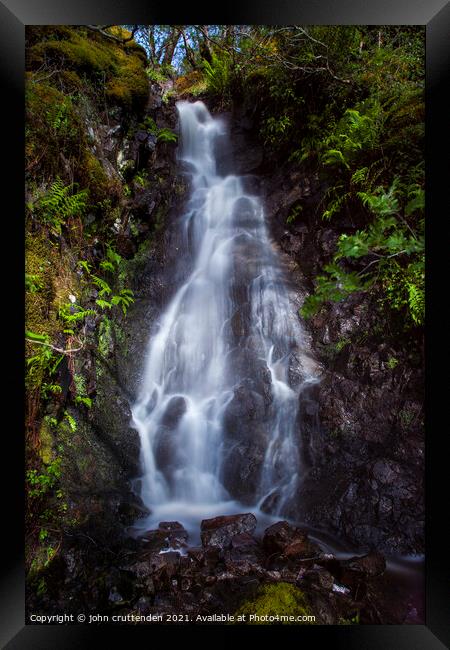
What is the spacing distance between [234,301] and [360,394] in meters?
1.83

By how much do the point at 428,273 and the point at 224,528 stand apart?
2.76 meters

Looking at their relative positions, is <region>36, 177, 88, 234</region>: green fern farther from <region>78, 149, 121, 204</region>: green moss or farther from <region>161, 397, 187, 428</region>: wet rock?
<region>161, 397, 187, 428</region>: wet rock

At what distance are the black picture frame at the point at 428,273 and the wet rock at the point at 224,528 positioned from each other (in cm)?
64

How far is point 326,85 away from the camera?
3.36 meters

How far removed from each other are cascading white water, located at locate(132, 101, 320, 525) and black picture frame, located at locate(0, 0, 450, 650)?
1111 millimetres

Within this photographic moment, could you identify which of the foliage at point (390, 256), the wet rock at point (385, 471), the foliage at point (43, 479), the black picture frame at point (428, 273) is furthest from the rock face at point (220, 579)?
the foliage at point (390, 256)

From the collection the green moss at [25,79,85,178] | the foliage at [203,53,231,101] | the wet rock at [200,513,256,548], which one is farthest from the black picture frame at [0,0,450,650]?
the foliage at [203,53,231,101]

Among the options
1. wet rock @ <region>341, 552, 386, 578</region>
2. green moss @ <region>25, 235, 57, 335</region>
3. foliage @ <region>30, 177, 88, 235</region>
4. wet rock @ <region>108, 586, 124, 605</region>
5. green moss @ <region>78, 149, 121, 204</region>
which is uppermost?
green moss @ <region>78, 149, 121, 204</region>

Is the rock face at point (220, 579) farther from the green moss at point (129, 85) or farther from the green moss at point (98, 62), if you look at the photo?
the green moss at point (129, 85)

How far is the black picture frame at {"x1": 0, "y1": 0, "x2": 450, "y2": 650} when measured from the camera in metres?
1.87

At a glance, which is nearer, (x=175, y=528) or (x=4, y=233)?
(x=4, y=233)

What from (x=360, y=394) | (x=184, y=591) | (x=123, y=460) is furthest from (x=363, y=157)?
(x=184, y=591)

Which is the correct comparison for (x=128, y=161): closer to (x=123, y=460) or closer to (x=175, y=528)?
(x=123, y=460)

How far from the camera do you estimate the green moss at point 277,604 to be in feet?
6.48
